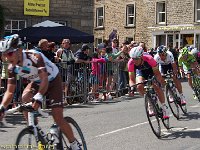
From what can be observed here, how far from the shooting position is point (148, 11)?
4188 centimetres

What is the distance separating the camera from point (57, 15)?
24.9 meters

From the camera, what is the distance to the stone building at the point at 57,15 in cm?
2300

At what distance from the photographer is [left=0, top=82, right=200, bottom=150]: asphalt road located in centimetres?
837

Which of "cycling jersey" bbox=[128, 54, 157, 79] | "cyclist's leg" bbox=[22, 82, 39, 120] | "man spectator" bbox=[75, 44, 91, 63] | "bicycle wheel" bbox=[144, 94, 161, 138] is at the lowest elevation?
"bicycle wheel" bbox=[144, 94, 161, 138]

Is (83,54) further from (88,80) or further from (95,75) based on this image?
(88,80)

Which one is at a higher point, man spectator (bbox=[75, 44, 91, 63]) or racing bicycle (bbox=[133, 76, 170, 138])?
man spectator (bbox=[75, 44, 91, 63])

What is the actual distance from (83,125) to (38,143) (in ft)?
15.8

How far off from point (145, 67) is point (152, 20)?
32295 millimetres

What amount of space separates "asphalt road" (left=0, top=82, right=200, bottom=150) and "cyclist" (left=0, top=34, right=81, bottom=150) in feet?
6.60

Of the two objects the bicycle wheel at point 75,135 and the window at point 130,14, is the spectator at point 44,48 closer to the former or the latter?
the bicycle wheel at point 75,135

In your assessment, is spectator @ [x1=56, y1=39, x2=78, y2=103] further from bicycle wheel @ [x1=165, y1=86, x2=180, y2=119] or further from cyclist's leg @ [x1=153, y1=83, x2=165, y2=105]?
cyclist's leg @ [x1=153, y1=83, x2=165, y2=105]

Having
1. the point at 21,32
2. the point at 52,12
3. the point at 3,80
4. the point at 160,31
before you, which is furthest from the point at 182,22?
the point at 3,80

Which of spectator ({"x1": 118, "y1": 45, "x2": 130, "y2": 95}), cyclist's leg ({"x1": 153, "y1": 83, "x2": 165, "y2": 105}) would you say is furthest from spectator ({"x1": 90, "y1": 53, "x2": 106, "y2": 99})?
cyclist's leg ({"x1": 153, "y1": 83, "x2": 165, "y2": 105})

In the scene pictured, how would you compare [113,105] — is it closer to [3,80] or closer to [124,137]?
[3,80]
